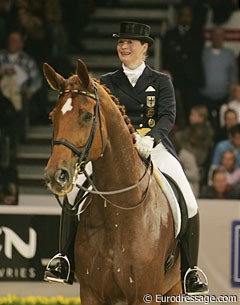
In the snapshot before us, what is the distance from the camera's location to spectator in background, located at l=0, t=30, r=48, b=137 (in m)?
15.2

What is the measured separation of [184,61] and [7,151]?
2809mm

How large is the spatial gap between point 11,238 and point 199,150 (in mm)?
3836

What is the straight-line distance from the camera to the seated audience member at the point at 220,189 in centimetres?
1316

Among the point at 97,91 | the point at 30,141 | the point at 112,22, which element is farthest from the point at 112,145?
the point at 112,22

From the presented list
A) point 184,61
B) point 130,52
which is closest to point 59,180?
point 130,52

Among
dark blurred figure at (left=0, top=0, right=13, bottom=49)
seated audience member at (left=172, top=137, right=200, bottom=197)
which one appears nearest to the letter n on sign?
seated audience member at (left=172, top=137, right=200, bottom=197)

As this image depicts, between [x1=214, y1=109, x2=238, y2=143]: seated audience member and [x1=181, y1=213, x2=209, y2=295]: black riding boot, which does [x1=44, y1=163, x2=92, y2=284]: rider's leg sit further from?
[x1=214, y1=109, x2=238, y2=143]: seated audience member

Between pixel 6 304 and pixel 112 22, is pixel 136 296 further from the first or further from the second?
pixel 112 22

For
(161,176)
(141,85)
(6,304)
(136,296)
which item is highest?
(141,85)

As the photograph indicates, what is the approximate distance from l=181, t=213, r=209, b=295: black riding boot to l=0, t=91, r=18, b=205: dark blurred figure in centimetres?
451

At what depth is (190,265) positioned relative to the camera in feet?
28.5

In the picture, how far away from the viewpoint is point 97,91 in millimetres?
7551

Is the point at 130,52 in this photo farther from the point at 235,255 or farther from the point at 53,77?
the point at 235,255

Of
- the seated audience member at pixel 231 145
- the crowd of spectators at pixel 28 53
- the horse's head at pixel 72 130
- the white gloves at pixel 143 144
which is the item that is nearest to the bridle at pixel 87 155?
the horse's head at pixel 72 130
